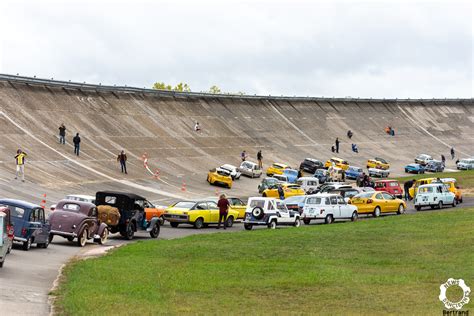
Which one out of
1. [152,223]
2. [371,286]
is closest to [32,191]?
[152,223]

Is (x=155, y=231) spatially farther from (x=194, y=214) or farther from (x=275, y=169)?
(x=275, y=169)

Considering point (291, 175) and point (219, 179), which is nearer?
point (219, 179)

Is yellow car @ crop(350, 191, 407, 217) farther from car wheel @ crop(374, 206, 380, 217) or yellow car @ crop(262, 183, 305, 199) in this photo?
yellow car @ crop(262, 183, 305, 199)

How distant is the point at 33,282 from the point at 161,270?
374 centimetres

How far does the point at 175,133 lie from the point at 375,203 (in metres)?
44.1

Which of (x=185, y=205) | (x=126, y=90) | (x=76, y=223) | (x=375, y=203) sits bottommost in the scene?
(x=76, y=223)

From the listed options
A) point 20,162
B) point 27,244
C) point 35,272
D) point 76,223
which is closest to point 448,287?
point 35,272

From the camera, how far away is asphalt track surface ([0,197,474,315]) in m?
18.1

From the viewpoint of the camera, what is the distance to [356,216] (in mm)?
45438

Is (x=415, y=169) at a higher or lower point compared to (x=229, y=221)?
higher

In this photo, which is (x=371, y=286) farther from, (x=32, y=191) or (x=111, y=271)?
(x=32, y=191)

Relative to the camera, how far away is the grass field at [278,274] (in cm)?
1828

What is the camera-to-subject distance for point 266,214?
41094mm

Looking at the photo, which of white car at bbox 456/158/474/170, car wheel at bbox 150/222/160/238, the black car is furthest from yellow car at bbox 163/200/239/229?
white car at bbox 456/158/474/170
